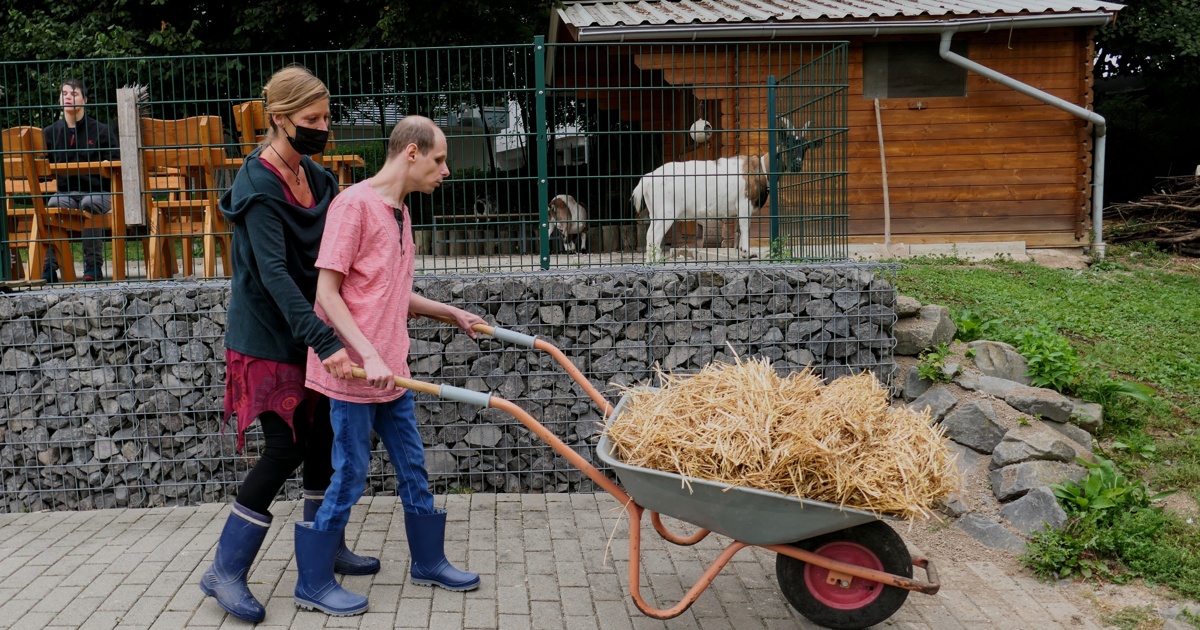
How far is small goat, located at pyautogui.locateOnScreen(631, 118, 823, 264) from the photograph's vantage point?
5.82 metres

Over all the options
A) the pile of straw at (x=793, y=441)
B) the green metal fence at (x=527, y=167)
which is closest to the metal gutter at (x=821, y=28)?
the green metal fence at (x=527, y=167)

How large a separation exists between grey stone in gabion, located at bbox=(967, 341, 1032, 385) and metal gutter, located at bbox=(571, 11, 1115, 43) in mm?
5361

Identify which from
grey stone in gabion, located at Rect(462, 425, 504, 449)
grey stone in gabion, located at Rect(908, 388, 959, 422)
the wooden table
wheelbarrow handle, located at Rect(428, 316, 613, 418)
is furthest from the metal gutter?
wheelbarrow handle, located at Rect(428, 316, 613, 418)

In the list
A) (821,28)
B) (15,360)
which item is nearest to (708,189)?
(15,360)

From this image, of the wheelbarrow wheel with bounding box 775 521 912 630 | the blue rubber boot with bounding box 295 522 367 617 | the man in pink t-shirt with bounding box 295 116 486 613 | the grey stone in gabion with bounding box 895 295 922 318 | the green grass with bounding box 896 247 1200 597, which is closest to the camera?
the wheelbarrow wheel with bounding box 775 521 912 630

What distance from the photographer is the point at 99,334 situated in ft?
17.4

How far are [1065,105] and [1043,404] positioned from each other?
6862 millimetres

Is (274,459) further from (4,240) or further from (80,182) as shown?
(80,182)

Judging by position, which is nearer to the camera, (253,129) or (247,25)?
(253,129)

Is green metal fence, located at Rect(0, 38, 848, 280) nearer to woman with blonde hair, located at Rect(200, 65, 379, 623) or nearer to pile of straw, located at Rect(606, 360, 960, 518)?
woman with blonde hair, located at Rect(200, 65, 379, 623)

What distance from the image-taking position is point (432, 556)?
4.05 metres

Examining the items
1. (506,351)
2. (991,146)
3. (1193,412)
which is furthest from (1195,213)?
(506,351)

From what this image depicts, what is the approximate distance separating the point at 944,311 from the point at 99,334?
5065 millimetres

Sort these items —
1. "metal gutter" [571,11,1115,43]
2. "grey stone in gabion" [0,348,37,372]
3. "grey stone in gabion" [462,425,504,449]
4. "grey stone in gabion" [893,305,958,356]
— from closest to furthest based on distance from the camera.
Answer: "grey stone in gabion" [0,348,37,372] < "grey stone in gabion" [462,425,504,449] < "grey stone in gabion" [893,305,958,356] < "metal gutter" [571,11,1115,43]
